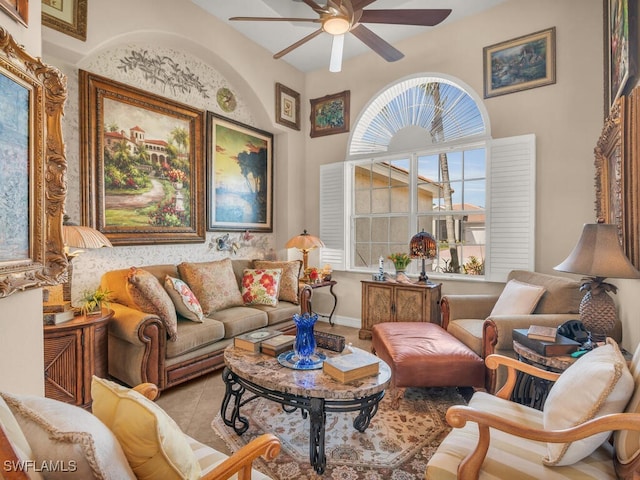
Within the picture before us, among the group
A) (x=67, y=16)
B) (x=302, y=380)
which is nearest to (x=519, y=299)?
(x=302, y=380)

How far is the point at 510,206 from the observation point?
359cm

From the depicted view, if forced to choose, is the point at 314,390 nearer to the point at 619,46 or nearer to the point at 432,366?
the point at 432,366

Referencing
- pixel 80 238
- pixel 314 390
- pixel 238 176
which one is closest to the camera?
pixel 314 390

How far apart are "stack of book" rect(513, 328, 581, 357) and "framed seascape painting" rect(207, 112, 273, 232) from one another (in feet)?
11.2

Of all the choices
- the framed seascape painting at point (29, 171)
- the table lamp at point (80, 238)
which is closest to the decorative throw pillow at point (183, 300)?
the table lamp at point (80, 238)

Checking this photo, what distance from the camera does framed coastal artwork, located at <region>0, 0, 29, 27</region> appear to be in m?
1.42

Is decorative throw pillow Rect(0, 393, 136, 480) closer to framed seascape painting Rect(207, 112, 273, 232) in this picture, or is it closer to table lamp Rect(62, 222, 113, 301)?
table lamp Rect(62, 222, 113, 301)

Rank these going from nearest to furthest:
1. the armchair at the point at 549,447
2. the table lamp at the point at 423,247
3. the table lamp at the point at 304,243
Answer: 1. the armchair at the point at 549,447
2. the table lamp at the point at 423,247
3. the table lamp at the point at 304,243

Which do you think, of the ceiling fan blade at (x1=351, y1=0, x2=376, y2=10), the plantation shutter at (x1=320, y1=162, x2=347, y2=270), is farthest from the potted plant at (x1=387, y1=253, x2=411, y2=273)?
the ceiling fan blade at (x1=351, y1=0, x2=376, y2=10)

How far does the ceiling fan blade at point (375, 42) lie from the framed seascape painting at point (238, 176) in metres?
2.02

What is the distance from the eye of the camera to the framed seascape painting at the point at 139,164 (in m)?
3.03

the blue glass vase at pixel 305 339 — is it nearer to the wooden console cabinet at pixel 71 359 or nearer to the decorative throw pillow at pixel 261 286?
the wooden console cabinet at pixel 71 359

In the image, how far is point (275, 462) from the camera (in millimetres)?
1891

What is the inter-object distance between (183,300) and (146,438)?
2293 millimetres
